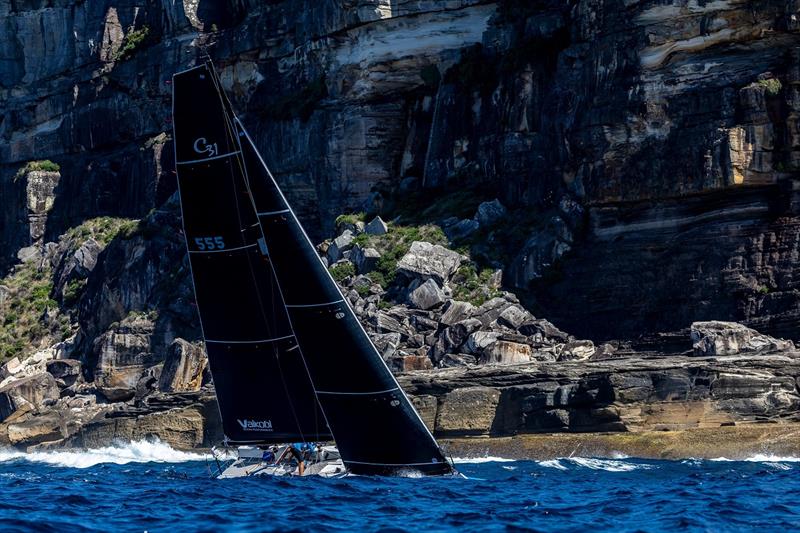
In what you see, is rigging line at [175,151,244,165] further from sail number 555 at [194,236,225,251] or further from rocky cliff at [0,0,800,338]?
rocky cliff at [0,0,800,338]

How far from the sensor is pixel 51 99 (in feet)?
242

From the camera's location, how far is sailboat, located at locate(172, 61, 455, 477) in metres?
28.8

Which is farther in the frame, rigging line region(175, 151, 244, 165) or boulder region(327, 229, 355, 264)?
boulder region(327, 229, 355, 264)

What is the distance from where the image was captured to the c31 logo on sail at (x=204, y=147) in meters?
29.9

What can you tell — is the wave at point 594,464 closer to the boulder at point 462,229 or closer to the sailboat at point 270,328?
the sailboat at point 270,328

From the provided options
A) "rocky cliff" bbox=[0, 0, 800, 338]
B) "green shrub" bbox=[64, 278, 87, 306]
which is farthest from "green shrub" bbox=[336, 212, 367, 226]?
"green shrub" bbox=[64, 278, 87, 306]

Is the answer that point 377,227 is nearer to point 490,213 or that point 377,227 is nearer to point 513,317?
point 490,213

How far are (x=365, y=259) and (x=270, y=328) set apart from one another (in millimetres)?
20438

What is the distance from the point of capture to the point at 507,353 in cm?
4291

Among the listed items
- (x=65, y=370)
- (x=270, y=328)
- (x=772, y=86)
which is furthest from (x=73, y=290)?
(x=270, y=328)

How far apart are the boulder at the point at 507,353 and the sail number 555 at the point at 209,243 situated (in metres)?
14.0

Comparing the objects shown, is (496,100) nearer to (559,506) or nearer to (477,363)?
(477,363)

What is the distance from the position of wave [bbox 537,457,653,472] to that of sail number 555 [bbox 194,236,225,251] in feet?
31.1

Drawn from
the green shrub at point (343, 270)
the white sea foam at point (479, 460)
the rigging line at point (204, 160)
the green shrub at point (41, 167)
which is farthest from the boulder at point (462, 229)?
the green shrub at point (41, 167)
